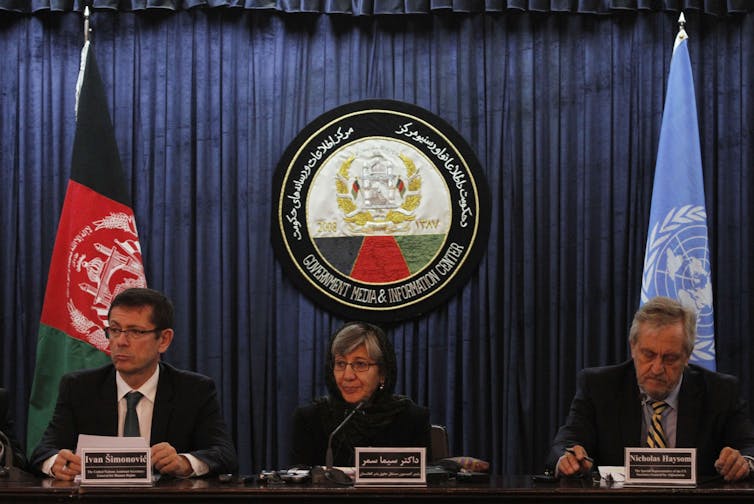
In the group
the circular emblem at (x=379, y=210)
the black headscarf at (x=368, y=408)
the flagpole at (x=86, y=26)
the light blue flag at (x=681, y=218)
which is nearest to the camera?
the black headscarf at (x=368, y=408)

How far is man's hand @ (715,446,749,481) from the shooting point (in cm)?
302

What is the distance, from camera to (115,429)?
3.45 m

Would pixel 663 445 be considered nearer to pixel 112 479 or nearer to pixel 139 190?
pixel 112 479

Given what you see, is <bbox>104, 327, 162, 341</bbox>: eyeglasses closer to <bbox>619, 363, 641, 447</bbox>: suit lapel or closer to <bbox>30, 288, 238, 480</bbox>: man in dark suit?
<bbox>30, 288, 238, 480</bbox>: man in dark suit

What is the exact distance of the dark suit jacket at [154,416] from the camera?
3.43 m

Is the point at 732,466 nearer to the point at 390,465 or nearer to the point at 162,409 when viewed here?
the point at 390,465

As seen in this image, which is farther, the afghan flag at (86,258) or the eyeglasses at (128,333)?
the afghan flag at (86,258)

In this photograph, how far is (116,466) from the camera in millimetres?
2854

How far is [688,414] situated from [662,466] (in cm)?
61

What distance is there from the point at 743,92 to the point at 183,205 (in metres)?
2.80

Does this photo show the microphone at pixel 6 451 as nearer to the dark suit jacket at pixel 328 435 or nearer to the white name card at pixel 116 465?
the white name card at pixel 116 465

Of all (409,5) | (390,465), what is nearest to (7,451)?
(390,465)

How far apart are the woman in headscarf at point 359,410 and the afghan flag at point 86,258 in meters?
1.66

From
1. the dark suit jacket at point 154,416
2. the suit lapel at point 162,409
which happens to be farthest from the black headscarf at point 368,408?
the suit lapel at point 162,409
